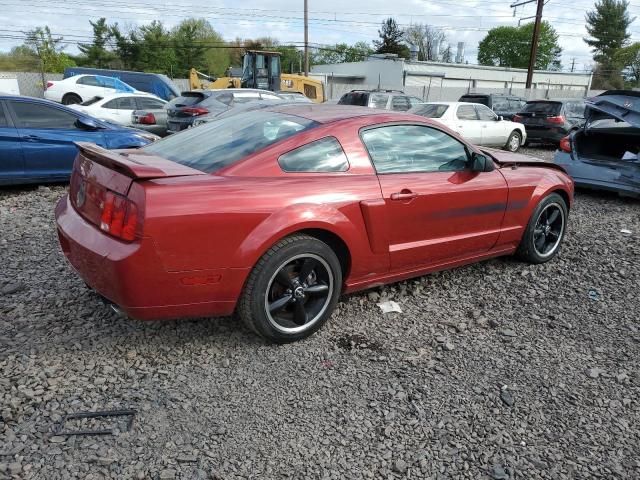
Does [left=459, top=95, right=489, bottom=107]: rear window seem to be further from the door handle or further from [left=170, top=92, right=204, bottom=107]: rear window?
the door handle

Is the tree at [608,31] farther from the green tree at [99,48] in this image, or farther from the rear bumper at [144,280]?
the rear bumper at [144,280]

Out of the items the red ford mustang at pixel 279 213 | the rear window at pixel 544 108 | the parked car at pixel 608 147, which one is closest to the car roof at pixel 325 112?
the red ford mustang at pixel 279 213

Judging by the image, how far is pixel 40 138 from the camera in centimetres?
675

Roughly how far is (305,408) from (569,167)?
23.3 ft

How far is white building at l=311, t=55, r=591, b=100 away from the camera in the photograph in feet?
161

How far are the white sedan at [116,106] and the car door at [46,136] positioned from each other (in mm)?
6618

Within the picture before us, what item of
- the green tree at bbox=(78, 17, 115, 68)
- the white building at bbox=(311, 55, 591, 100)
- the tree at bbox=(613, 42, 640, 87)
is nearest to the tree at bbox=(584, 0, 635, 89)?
the tree at bbox=(613, 42, 640, 87)

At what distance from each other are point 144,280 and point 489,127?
12.5 m

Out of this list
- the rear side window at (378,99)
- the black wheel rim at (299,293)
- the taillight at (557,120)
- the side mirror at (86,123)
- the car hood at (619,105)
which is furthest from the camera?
the rear side window at (378,99)

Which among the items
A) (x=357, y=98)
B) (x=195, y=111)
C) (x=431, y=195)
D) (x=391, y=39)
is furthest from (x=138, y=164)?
(x=391, y=39)

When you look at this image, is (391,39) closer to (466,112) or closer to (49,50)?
(49,50)

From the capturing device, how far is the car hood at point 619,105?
21.9 feet

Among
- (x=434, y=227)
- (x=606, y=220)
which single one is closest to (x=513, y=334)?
(x=434, y=227)

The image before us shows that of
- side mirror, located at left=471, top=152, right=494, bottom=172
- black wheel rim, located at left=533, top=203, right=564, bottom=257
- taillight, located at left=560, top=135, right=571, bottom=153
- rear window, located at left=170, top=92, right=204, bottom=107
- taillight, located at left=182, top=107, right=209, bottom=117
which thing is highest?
side mirror, located at left=471, top=152, right=494, bottom=172
